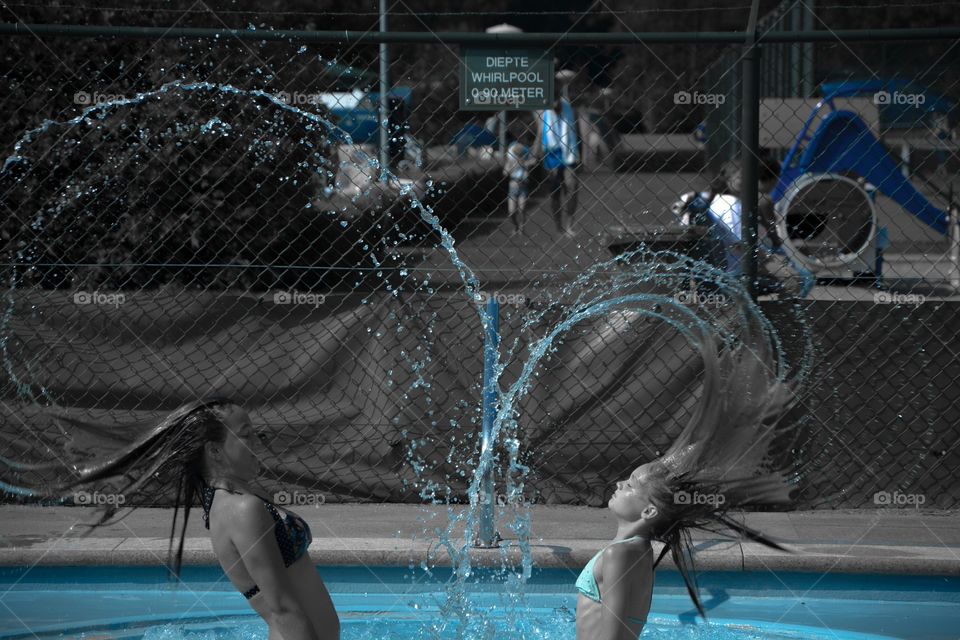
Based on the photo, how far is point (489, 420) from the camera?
16.5ft

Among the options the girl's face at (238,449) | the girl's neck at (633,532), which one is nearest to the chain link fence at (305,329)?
the girl's face at (238,449)

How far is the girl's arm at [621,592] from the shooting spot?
299cm

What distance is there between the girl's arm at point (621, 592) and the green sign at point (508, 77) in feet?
8.97

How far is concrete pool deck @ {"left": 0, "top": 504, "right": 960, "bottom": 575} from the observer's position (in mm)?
4859

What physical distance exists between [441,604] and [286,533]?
1905 mm

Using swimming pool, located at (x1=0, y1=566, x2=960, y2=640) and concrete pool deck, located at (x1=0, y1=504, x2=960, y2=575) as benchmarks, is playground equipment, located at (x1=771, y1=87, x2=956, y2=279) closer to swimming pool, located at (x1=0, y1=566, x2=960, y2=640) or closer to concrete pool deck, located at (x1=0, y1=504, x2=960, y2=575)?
concrete pool deck, located at (x1=0, y1=504, x2=960, y2=575)

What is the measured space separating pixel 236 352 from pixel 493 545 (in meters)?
1.67

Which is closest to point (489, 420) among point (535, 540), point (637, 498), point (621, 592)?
point (535, 540)

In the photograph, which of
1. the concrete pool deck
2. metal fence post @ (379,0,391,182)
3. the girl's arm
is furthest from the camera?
metal fence post @ (379,0,391,182)

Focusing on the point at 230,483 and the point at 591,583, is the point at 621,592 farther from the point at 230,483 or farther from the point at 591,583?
the point at 230,483

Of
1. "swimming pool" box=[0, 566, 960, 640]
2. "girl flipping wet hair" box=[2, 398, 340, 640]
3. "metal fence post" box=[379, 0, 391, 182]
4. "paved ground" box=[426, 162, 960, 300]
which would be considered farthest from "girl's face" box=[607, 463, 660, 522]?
"metal fence post" box=[379, 0, 391, 182]

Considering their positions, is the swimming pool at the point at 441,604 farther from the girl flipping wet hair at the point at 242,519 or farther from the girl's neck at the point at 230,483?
the girl's neck at the point at 230,483

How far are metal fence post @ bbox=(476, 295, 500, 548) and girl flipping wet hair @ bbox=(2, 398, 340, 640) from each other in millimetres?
1747

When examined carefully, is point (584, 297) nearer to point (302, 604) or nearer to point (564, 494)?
point (564, 494)
